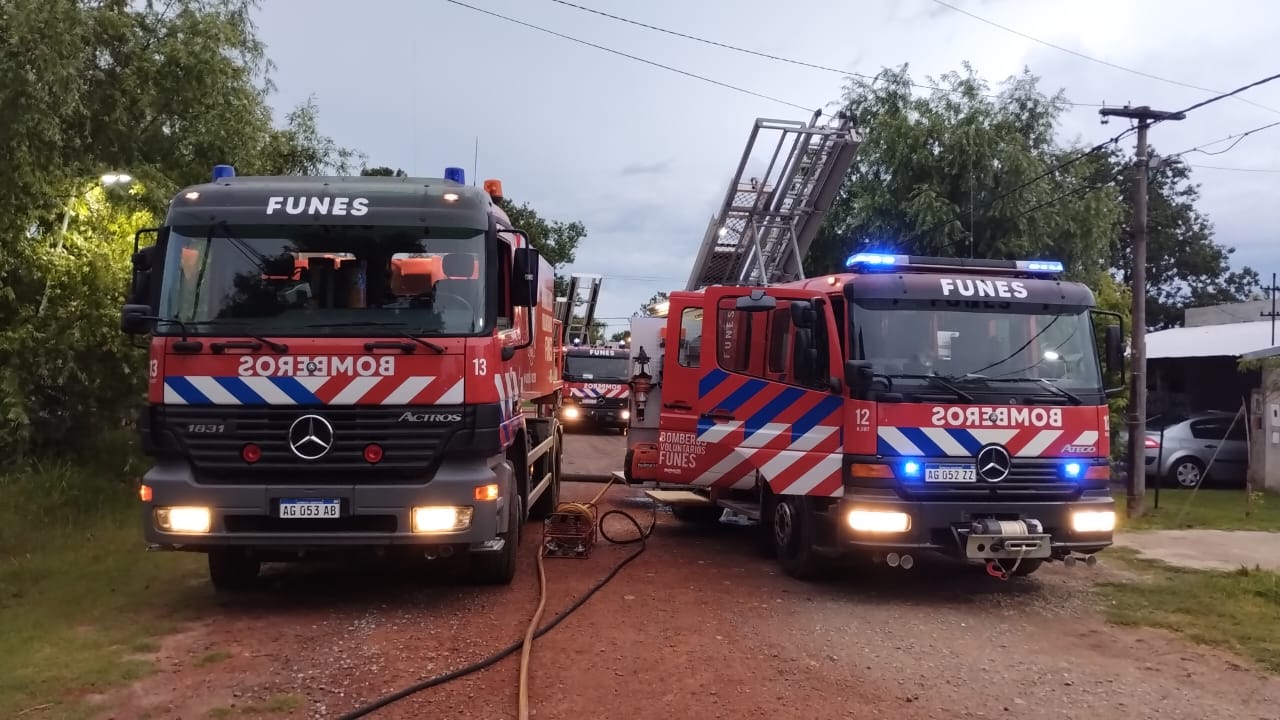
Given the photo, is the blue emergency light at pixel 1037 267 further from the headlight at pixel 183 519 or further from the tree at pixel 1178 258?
the tree at pixel 1178 258

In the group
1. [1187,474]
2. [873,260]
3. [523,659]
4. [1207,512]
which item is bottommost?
[523,659]

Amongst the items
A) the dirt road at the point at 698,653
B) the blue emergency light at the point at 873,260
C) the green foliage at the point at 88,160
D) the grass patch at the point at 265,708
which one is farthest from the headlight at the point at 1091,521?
the green foliage at the point at 88,160

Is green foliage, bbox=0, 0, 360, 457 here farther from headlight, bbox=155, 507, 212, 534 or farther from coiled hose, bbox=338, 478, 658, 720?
coiled hose, bbox=338, 478, 658, 720

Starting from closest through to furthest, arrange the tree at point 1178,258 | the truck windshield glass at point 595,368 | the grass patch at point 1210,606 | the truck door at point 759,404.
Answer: the grass patch at point 1210,606
the truck door at point 759,404
the truck windshield glass at point 595,368
the tree at point 1178,258

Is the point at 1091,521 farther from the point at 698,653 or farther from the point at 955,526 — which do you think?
the point at 698,653

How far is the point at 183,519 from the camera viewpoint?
6.58 m

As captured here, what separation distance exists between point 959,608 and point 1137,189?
287 inches

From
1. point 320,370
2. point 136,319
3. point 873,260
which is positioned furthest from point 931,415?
point 136,319

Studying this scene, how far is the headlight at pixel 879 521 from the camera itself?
7.42m

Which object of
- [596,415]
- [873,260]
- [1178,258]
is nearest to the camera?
[873,260]

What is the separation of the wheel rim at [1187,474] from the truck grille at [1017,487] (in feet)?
38.4

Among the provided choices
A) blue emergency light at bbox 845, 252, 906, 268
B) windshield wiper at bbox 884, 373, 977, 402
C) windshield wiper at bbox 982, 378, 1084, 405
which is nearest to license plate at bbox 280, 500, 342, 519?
windshield wiper at bbox 884, 373, 977, 402

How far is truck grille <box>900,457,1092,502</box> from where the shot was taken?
7.50m

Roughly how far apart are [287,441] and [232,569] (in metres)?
1.71
